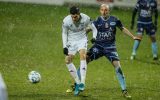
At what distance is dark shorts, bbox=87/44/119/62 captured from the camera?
12.0m

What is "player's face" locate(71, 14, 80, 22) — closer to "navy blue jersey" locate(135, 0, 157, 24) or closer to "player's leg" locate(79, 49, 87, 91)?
"player's leg" locate(79, 49, 87, 91)

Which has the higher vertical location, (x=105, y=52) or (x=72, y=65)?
(x=105, y=52)

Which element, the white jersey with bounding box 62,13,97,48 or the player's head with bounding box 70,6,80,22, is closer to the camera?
the player's head with bounding box 70,6,80,22

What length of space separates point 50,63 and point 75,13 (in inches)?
255

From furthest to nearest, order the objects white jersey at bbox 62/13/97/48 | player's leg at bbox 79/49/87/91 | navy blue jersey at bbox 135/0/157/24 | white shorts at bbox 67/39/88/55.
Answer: navy blue jersey at bbox 135/0/157/24, white shorts at bbox 67/39/88/55, white jersey at bbox 62/13/97/48, player's leg at bbox 79/49/87/91

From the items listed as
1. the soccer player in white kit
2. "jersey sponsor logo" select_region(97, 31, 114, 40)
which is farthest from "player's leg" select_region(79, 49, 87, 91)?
"jersey sponsor logo" select_region(97, 31, 114, 40)

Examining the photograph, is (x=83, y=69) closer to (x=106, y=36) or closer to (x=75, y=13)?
(x=106, y=36)

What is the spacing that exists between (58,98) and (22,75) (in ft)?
12.1

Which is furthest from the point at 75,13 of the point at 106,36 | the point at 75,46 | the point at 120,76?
the point at 120,76

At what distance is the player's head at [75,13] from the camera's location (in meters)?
11.5

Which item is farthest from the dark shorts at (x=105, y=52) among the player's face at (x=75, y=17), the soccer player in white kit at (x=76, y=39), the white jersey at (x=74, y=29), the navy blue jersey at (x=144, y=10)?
the navy blue jersey at (x=144, y=10)

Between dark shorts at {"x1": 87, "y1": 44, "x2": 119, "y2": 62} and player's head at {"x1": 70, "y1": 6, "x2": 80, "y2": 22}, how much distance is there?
0.95m

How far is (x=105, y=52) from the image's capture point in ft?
39.5

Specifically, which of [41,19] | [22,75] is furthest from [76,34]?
[41,19]
